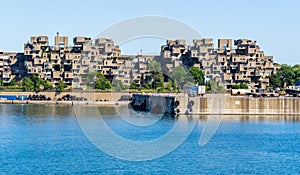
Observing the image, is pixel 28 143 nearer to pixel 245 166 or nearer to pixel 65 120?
pixel 245 166

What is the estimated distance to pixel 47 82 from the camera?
123062 mm

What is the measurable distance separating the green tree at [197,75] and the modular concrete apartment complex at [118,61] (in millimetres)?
4681

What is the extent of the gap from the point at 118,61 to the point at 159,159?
9156cm

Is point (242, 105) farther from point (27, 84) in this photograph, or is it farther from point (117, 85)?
point (27, 84)

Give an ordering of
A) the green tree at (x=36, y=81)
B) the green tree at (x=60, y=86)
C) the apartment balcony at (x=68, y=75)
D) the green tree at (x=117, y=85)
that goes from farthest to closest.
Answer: the apartment balcony at (x=68, y=75), the green tree at (x=117, y=85), the green tree at (x=36, y=81), the green tree at (x=60, y=86)

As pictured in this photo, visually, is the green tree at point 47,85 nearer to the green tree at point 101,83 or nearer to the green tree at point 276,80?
the green tree at point 101,83

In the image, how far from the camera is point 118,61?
132625mm

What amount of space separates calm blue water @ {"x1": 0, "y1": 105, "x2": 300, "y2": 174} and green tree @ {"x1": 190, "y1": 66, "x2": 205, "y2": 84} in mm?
57993

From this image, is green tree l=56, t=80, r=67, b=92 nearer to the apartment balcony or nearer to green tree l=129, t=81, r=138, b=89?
the apartment balcony

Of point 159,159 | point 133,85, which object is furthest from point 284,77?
point 159,159

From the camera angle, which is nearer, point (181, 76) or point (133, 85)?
point (133, 85)

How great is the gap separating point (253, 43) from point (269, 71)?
7328mm

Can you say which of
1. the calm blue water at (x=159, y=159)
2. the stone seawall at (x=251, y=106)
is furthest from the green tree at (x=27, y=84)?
the calm blue water at (x=159, y=159)

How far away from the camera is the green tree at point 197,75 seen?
123 metres
